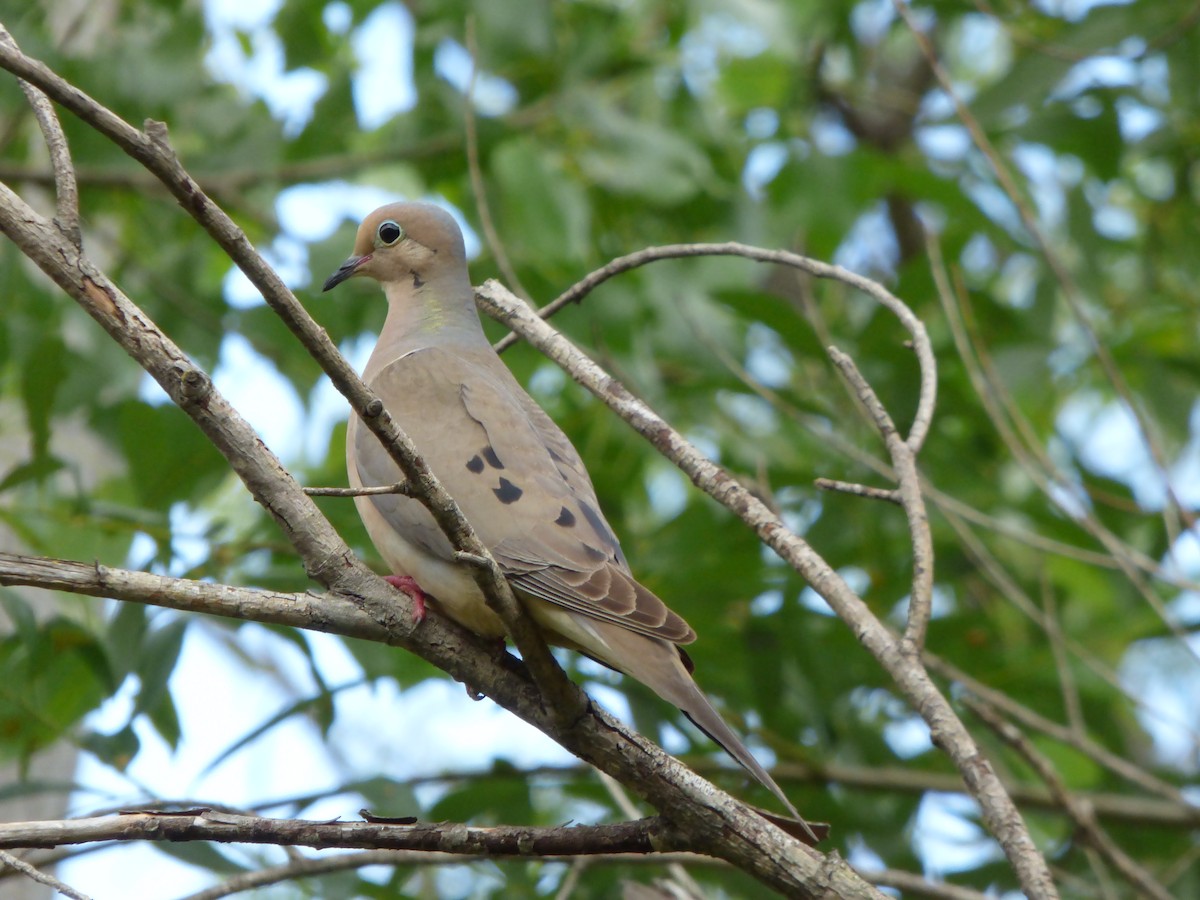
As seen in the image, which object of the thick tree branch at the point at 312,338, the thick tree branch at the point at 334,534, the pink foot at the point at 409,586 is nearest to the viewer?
the thick tree branch at the point at 312,338

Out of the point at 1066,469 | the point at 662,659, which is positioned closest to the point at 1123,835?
the point at 1066,469

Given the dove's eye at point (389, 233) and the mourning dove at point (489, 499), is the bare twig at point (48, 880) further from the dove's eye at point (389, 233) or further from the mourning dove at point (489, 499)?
the dove's eye at point (389, 233)

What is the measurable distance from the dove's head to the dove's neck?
3 centimetres

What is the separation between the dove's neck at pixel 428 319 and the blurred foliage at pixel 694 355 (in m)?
0.40

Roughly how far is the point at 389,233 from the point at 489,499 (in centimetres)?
122

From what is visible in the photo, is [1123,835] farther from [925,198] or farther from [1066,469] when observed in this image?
[925,198]

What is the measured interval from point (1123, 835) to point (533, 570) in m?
2.93

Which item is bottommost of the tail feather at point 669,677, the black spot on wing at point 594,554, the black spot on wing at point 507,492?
the tail feather at point 669,677

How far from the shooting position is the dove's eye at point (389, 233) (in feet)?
12.2

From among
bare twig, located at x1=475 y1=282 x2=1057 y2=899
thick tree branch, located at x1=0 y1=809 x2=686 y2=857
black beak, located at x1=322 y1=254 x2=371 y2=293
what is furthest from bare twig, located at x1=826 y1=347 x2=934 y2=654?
black beak, located at x1=322 y1=254 x2=371 y2=293

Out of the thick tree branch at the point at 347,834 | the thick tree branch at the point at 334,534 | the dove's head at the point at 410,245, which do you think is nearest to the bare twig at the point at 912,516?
the thick tree branch at the point at 334,534

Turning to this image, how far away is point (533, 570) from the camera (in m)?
2.53

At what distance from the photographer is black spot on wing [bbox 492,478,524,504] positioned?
9.18ft

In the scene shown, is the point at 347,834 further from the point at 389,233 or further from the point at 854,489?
the point at 389,233
